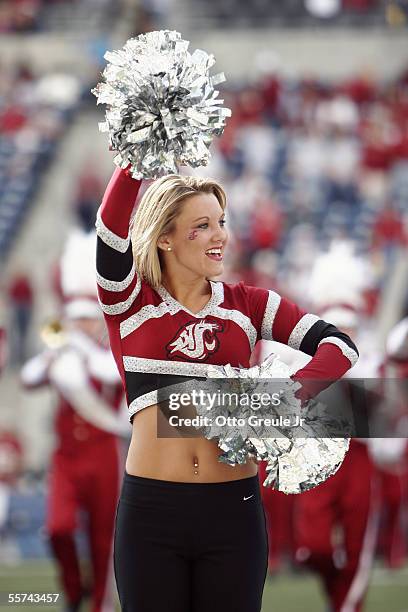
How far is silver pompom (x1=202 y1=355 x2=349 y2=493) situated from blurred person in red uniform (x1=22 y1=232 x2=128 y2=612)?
3.32 m

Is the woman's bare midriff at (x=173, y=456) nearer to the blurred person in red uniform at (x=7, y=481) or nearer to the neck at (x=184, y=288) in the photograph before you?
the neck at (x=184, y=288)

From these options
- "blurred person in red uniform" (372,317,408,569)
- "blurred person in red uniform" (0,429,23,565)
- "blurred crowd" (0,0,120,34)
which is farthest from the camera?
"blurred crowd" (0,0,120,34)

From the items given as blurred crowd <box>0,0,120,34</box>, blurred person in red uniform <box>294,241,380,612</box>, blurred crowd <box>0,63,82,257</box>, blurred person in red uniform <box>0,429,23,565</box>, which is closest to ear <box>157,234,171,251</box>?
blurred person in red uniform <box>294,241,380,612</box>

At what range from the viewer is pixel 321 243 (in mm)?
13570

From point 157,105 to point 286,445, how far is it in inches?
32.4

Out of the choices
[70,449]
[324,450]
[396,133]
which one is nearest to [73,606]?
[70,449]

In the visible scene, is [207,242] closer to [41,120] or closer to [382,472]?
[382,472]

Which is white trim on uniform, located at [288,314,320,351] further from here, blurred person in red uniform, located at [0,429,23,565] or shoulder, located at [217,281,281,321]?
blurred person in red uniform, located at [0,429,23,565]

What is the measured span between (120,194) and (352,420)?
0.76 meters

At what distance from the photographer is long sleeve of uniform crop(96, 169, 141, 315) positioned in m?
3.19

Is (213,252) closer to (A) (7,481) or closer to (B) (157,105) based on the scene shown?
(B) (157,105)

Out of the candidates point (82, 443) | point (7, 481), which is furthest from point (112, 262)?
point (7, 481)

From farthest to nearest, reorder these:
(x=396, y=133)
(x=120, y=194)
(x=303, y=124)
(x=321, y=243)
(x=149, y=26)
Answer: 1. (x=149, y=26)
2. (x=303, y=124)
3. (x=396, y=133)
4. (x=321, y=243)
5. (x=120, y=194)

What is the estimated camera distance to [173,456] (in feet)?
10.8
